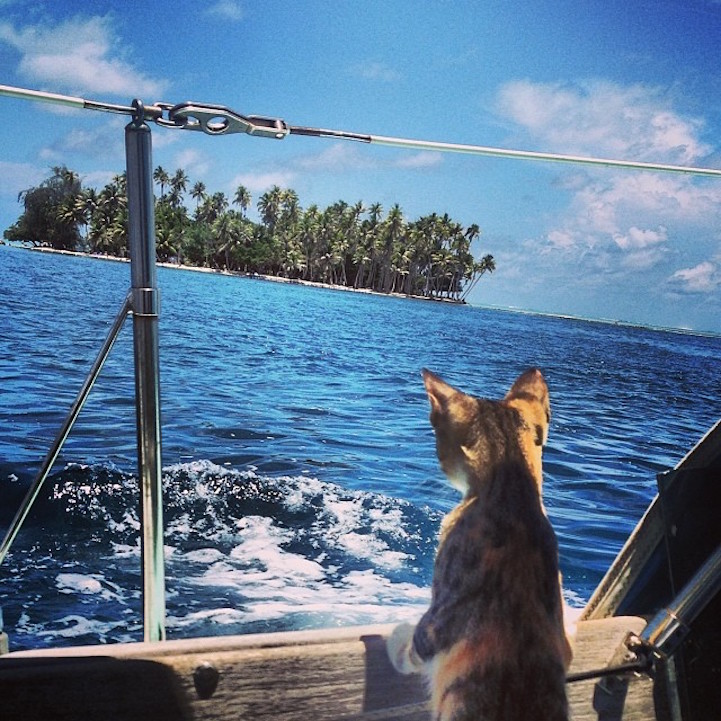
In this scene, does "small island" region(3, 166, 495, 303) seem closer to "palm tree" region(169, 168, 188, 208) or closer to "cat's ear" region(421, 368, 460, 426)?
"palm tree" region(169, 168, 188, 208)

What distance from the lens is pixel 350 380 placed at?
37.5 ft

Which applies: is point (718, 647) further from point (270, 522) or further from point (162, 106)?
point (270, 522)

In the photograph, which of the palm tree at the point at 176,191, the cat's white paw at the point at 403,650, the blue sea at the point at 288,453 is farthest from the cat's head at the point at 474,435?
the palm tree at the point at 176,191

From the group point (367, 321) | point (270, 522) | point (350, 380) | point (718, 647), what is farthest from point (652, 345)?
point (718, 647)

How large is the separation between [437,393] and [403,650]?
36 cm

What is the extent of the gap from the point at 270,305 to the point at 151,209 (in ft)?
61.4

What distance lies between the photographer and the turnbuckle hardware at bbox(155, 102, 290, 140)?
0.87 m

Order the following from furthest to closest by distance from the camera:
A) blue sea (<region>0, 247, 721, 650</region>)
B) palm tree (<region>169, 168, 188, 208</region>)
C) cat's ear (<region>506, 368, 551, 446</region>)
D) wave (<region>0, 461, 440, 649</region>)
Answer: palm tree (<region>169, 168, 188, 208</region>) → blue sea (<region>0, 247, 721, 650</region>) → wave (<region>0, 461, 440, 649</region>) → cat's ear (<region>506, 368, 551, 446</region>)

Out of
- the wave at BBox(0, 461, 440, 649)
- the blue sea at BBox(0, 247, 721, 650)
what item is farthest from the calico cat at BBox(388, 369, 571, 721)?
the wave at BBox(0, 461, 440, 649)

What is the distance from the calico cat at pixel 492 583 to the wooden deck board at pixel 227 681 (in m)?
0.14

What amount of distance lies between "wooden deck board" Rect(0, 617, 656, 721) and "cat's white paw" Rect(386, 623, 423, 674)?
0.02m

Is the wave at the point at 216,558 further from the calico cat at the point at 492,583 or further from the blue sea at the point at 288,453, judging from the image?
the calico cat at the point at 492,583

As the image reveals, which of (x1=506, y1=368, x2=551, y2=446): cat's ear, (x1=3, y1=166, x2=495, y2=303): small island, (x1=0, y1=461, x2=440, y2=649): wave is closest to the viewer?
(x1=506, y1=368, x2=551, y2=446): cat's ear

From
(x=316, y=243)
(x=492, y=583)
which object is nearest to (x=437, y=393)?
(x=492, y=583)
